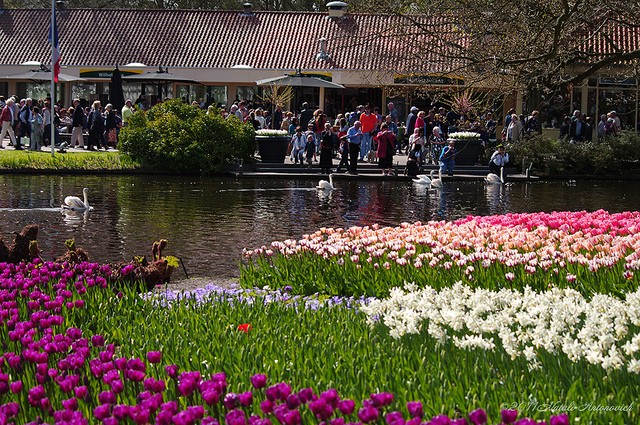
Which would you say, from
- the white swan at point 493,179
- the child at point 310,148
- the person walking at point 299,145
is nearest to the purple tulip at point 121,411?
the white swan at point 493,179

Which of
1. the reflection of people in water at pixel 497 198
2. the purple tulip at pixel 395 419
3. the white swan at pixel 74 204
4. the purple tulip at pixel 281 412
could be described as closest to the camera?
the purple tulip at pixel 395 419

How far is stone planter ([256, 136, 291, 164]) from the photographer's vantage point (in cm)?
3083

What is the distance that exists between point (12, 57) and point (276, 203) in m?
32.5

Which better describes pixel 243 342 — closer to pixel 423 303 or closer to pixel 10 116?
pixel 423 303

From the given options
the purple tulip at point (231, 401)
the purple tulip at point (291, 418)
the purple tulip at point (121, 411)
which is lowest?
the purple tulip at point (231, 401)

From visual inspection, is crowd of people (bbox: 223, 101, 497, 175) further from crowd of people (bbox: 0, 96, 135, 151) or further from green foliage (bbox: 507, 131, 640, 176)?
crowd of people (bbox: 0, 96, 135, 151)

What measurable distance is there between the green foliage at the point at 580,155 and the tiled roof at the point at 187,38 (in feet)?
58.1

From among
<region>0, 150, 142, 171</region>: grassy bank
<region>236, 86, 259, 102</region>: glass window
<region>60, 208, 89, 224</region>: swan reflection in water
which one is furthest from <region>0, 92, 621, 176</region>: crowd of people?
<region>60, 208, 89, 224</region>: swan reflection in water

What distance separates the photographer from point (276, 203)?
70.0 feet

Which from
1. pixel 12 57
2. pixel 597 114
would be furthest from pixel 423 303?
pixel 12 57

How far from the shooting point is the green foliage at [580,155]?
97.9 ft

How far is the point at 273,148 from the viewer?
31000 millimetres

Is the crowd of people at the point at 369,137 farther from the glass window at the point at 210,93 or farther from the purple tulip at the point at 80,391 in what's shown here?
the purple tulip at the point at 80,391

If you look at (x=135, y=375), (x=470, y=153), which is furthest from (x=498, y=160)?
(x=135, y=375)
